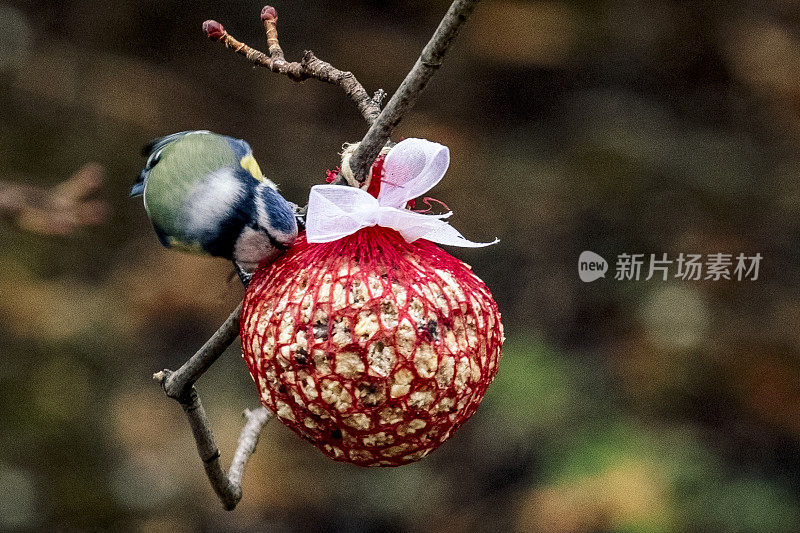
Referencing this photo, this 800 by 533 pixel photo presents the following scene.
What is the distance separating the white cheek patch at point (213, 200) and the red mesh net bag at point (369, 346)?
0.41 feet

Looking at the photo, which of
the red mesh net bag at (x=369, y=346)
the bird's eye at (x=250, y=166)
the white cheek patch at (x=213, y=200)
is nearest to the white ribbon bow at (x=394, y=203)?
the red mesh net bag at (x=369, y=346)

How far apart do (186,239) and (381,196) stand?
0.32 m

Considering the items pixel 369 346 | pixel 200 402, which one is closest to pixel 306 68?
pixel 369 346

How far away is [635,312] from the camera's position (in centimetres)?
351

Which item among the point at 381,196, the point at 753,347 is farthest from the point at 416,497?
the point at 381,196

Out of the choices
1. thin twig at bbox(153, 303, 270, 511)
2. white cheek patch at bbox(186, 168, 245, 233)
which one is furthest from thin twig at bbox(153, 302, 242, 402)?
white cheek patch at bbox(186, 168, 245, 233)

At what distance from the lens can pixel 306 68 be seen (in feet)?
4.01

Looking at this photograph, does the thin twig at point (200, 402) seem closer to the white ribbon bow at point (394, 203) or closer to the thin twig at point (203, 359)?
the thin twig at point (203, 359)

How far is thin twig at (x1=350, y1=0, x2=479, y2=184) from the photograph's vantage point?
3.33 feet

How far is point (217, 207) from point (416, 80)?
39cm

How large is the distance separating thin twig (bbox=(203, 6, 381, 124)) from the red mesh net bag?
0.18m

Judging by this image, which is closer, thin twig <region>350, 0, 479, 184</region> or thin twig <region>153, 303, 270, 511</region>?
thin twig <region>350, 0, 479, 184</region>

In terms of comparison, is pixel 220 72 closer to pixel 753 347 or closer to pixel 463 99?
pixel 463 99

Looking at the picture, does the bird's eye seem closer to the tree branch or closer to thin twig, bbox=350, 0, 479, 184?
the tree branch
